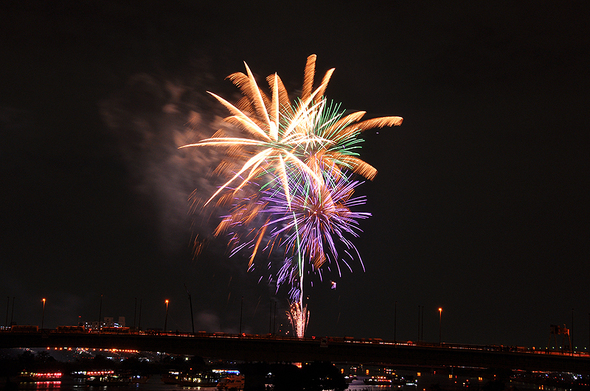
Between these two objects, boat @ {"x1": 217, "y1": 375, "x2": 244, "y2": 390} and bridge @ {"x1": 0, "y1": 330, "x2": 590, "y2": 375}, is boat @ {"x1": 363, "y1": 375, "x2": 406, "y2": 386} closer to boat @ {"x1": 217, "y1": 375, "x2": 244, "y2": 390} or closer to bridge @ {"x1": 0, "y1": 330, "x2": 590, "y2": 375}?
boat @ {"x1": 217, "y1": 375, "x2": 244, "y2": 390}

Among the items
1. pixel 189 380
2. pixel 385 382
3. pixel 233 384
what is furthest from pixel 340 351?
pixel 385 382

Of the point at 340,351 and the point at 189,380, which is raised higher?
the point at 340,351

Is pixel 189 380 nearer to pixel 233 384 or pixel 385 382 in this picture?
pixel 233 384

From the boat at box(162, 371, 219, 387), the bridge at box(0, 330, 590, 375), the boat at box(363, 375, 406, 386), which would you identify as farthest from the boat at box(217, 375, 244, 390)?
the boat at box(363, 375, 406, 386)

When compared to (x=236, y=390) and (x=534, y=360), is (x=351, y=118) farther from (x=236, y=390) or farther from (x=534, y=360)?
(x=236, y=390)

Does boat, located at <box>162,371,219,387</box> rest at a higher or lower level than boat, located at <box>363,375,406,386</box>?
higher

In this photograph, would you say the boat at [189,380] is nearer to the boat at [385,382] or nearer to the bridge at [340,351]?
the bridge at [340,351]

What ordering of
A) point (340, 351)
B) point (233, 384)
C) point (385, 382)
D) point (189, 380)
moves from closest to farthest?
point (340, 351) → point (233, 384) → point (189, 380) → point (385, 382)

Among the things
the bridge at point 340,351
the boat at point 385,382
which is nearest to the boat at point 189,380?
the bridge at point 340,351
